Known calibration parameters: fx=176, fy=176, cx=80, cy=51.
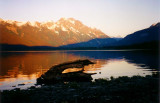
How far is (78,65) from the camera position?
27094mm

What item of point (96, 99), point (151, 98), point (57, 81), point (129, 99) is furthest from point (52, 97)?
point (57, 81)

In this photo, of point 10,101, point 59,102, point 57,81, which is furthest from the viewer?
point 57,81

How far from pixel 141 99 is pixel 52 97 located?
7.26m

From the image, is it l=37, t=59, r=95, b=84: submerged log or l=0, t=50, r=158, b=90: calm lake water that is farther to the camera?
l=0, t=50, r=158, b=90: calm lake water

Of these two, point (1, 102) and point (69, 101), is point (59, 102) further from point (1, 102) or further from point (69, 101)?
Answer: point (1, 102)

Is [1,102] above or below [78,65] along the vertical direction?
below

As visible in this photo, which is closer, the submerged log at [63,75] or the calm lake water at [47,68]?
the submerged log at [63,75]

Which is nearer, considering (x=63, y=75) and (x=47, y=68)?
(x=63, y=75)

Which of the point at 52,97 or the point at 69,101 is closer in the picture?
the point at 69,101

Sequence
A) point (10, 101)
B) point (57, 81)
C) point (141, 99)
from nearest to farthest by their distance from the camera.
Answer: point (141, 99)
point (10, 101)
point (57, 81)

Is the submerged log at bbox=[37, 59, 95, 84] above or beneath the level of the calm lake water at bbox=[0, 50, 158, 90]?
above

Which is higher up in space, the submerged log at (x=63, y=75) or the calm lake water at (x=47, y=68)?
the submerged log at (x=63, y=75)

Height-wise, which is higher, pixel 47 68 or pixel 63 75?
pixel 63 75

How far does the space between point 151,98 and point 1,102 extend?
11.7 metres
